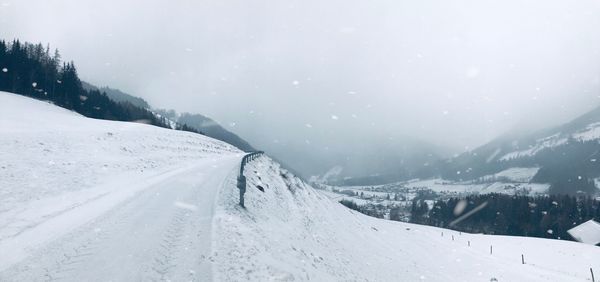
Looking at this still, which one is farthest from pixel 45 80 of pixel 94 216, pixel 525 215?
pixel 525 215

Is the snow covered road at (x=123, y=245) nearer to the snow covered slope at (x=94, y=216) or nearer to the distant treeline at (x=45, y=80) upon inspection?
the snow covered slope at (x=94, y=216)

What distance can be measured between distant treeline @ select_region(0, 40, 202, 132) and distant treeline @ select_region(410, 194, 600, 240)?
136 metres

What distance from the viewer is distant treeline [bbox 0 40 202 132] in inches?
3511

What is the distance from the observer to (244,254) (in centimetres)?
1157

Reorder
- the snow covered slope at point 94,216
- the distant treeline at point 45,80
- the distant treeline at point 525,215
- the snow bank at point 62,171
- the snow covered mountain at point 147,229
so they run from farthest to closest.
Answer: the distant treeline at point 525,215 < the distant treeline at point 45,80 < the snow bank at point 62,171 < the snow covered mountain at point 147,229 < the snow covered slope at point 94,216

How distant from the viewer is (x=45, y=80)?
98.0m

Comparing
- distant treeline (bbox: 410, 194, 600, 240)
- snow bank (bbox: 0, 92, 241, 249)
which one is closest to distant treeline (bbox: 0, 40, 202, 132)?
snow bank (bbox: 0, 92, 241, 249)

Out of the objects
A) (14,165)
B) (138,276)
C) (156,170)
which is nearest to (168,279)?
(138,276)

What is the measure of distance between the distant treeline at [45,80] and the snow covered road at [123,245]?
95604mm

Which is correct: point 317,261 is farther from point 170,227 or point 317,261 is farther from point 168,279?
point 168,279

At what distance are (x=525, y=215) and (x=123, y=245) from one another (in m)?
145

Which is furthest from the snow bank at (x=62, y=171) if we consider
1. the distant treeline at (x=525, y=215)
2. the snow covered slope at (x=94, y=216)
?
the distant treeline at (x=525, y=215)

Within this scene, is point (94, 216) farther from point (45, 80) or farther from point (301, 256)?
point (45, 80)

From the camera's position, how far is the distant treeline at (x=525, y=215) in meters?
121
